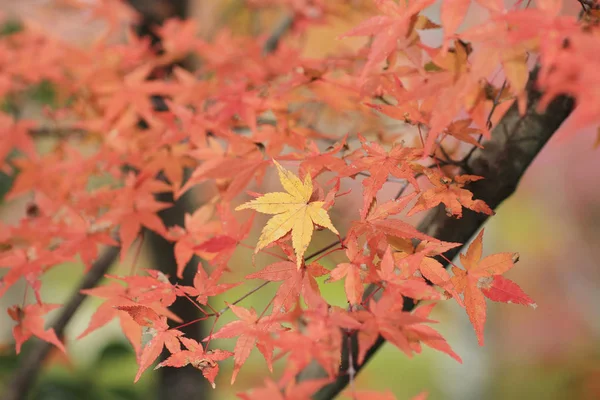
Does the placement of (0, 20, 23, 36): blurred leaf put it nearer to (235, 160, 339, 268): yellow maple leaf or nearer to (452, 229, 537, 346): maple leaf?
(235, 160, 339, 268): yellow maple leaf

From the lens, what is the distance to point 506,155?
949 millimetres

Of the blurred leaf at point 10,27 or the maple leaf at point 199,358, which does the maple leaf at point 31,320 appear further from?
the blurred leaf at point 10,27

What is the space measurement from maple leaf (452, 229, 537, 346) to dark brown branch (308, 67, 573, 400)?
0.60 feet

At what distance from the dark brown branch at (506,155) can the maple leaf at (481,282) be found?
7.2 inches

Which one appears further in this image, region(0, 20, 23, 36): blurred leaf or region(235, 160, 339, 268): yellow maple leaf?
region(0, 20, 23, 36): blurred leaf

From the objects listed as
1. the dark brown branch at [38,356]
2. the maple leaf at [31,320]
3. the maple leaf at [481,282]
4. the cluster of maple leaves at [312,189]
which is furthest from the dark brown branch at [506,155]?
the dark brown branch at [38,356]

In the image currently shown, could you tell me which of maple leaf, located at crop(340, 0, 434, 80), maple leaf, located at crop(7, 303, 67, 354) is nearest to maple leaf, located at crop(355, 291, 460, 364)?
maple leaf, located at crop(340, 0, 434, 80)

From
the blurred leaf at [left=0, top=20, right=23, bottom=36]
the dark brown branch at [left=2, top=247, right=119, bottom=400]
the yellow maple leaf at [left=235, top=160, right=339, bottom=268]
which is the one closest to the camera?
the yellow maple leaf at [left=235, top=160, right=339, bottom=268]

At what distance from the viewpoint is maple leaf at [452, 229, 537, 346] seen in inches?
30.8

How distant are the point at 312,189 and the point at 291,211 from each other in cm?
4

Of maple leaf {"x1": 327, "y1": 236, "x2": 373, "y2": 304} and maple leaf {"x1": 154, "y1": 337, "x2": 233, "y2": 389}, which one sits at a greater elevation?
maple leaf {"x1": 327, "y1": 236, "x2": 373, "y2": 304}

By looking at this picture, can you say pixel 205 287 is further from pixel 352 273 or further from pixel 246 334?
pixel 352 273

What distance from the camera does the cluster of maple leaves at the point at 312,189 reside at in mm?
623

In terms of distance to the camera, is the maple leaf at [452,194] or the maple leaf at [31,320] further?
the maple leaf at [31,320]
